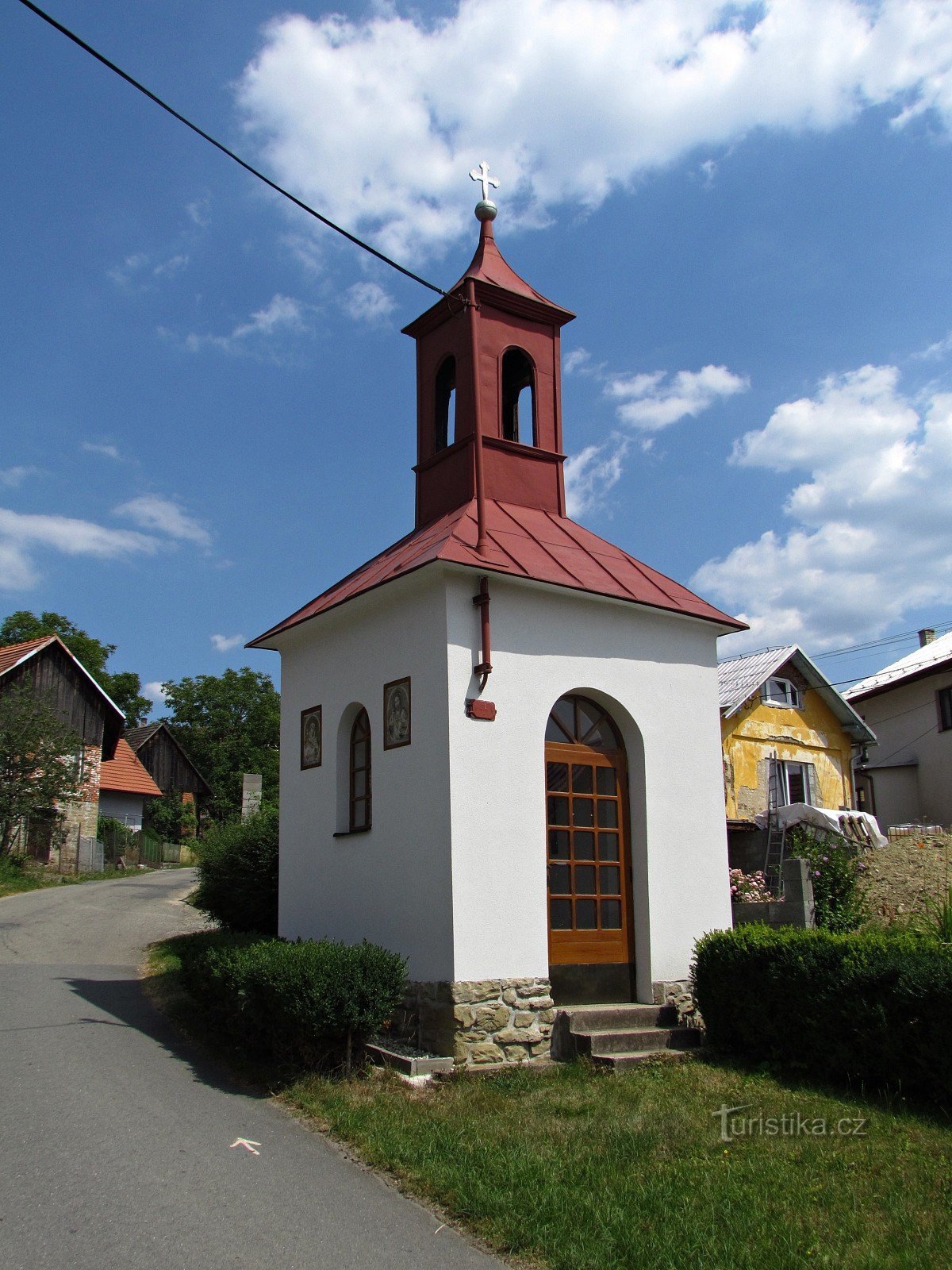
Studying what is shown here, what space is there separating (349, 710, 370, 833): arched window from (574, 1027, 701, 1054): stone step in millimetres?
3088

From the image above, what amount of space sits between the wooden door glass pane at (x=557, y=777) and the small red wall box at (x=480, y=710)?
38.8 inches

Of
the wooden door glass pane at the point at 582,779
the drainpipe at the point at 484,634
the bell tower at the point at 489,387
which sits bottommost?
the wooden door glass pane at the point at 582,779

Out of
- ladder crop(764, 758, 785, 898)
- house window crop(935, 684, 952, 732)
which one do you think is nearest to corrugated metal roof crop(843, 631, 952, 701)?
house window crop(935, 684, 952, 732)

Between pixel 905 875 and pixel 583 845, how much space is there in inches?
387

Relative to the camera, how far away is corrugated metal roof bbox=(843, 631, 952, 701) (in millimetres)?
31891

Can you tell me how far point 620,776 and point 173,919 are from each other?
12569 millimetres

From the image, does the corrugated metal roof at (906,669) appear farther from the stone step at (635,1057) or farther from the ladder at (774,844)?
the stone step at (635,1057)

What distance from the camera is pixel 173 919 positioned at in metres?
20.1

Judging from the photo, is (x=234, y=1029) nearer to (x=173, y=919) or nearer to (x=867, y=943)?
(x=867, y=943)

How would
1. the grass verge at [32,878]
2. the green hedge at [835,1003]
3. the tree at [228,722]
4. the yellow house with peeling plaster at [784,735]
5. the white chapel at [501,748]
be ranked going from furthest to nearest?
the tree at [228,722]
the yellow house with peeling plaster at [784,735]
the grass verge at [32,878]
the white chapel at [501,748]
the green hedge at [835,1003]

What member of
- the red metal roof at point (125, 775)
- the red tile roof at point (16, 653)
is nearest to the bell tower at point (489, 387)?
the red tile roof at point (16, 653)

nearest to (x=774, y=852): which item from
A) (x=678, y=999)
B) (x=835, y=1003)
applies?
(x=678, y=999)

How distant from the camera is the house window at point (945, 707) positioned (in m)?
30.1

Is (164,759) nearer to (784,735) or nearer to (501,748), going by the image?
(784,735)
